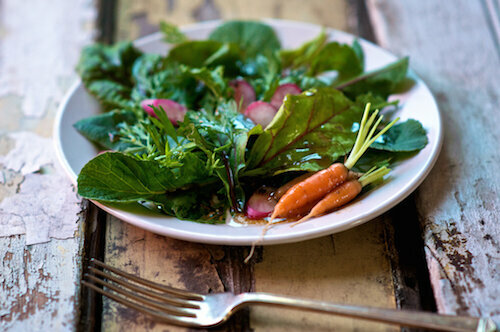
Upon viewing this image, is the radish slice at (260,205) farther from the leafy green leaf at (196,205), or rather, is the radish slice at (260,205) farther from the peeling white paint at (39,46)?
the peeling white paint at (39,46)

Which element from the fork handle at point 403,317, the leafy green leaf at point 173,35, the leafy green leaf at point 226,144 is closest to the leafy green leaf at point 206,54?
the leafy green leaf at point 173,35

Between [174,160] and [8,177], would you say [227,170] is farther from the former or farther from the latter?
[8,177]

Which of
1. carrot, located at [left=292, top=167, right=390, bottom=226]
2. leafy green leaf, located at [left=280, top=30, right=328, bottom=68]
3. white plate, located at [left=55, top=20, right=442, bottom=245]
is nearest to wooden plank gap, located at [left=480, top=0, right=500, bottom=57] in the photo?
white plate, located at [left=55, top=20, right=442, bottom=245]

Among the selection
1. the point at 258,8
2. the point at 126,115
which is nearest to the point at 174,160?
the point at 126,115

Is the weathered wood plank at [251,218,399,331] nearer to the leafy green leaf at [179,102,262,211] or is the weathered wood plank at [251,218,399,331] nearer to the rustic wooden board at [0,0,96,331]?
the leafy green leaf at [179,102,262,211]

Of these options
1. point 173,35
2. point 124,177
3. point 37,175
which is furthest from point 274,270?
point 173,35

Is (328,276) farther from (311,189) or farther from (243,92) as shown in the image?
(243,92)
